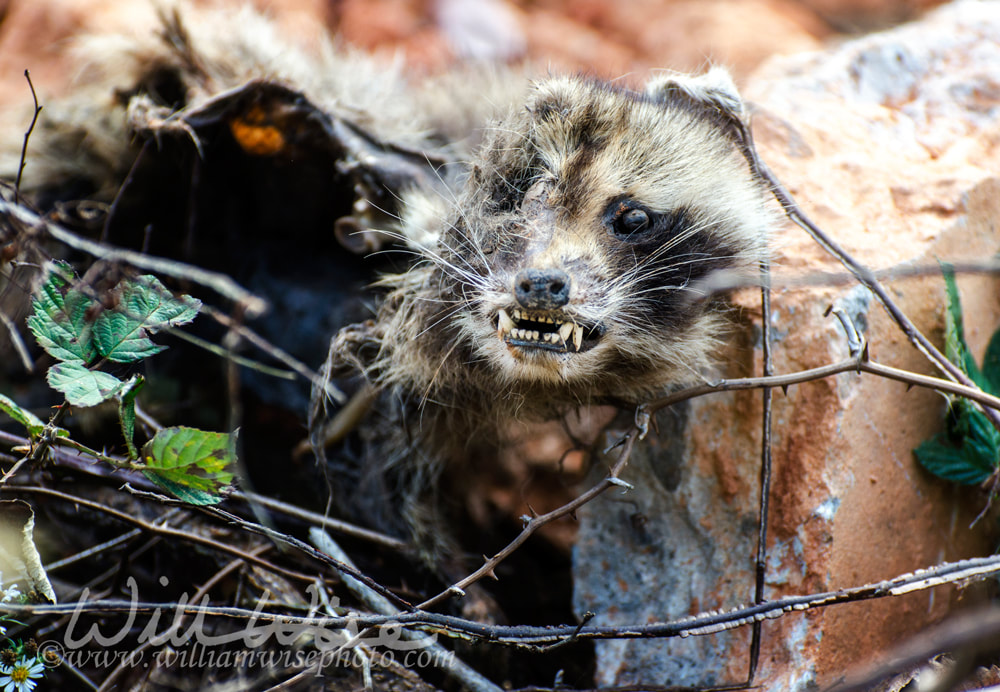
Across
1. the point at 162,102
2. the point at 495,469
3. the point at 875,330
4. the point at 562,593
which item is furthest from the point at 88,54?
the point at 875,330

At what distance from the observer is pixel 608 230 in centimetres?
206

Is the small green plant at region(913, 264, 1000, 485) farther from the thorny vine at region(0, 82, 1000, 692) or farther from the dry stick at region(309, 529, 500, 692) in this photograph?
the dry stick at region(309, 529, 500, 692)

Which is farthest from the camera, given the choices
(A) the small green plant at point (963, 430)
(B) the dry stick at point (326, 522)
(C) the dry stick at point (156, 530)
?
(B) the dry stick at point (326, 522)

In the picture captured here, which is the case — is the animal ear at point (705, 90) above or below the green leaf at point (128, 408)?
above

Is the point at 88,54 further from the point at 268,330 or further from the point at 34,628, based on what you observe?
the point at 34,628

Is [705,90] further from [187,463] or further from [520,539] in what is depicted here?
[187,463]

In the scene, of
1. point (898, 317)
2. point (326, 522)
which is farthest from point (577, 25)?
point (326, 522)

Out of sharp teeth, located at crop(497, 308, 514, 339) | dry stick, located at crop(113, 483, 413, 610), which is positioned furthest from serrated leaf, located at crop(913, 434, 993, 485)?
dry stick, located at crop(113, 483, 413, 610)

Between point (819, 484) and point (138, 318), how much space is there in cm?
175

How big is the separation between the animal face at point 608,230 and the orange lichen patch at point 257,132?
3.08 feet

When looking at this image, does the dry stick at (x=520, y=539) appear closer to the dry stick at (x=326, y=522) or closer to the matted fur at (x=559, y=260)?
the matted fur at (x=559, y=260)

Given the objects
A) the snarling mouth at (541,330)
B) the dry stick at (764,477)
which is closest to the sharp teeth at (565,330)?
the snarling mouth at (541,330)

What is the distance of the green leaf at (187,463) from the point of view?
1614 millimetres

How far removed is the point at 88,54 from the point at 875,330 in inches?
128
